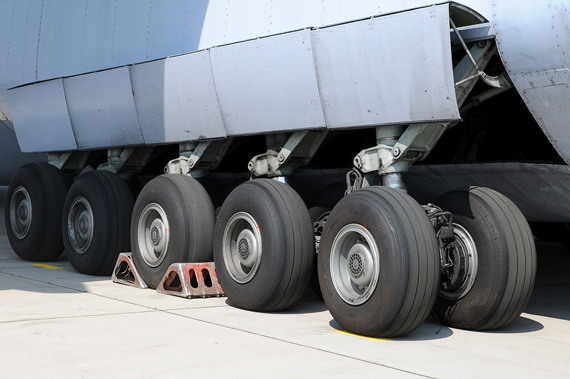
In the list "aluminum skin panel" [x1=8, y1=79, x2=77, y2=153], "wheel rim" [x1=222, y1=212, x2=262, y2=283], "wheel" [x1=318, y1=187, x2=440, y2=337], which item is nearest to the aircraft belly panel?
"wheel" [x1=318, y1=187, x2=440, y2=337]

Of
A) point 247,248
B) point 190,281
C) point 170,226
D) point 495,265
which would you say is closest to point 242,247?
point 247,248

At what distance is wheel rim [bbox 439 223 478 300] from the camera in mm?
5215

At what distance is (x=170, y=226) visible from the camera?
6898 mm

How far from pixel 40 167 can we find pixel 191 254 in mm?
3344

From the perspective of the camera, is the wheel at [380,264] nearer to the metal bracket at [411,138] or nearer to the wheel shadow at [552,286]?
the metal bracket at [411,138]

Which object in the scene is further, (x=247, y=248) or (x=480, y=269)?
(x=247, y=248)

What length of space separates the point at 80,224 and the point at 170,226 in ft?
5.63

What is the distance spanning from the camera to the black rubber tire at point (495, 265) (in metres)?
5.00

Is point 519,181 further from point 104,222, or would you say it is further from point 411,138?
point 104,222

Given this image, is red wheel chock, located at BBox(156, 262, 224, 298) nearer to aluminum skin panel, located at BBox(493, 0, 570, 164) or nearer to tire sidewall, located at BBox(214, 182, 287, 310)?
tire sidewall, located at BBox(214, 182, 287, 310)

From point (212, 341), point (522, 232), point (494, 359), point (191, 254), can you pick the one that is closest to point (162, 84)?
point (191, 254)

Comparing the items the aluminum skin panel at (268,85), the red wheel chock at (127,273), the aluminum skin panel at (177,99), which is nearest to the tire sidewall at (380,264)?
the aluminum skin panel at (268,85)

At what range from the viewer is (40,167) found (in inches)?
356

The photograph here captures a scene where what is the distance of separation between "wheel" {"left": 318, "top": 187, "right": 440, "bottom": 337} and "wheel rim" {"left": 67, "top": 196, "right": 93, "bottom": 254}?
3.63 m
